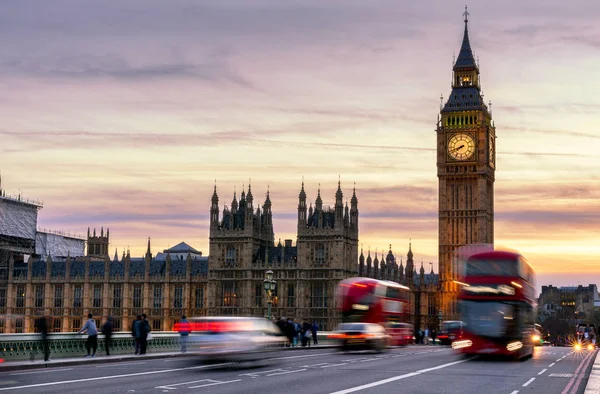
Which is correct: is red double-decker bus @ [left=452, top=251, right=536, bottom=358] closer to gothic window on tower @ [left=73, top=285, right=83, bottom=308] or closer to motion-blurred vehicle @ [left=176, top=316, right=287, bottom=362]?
motion-blurred vehicle @ [left=176, top=316, right=287, bottom=362]

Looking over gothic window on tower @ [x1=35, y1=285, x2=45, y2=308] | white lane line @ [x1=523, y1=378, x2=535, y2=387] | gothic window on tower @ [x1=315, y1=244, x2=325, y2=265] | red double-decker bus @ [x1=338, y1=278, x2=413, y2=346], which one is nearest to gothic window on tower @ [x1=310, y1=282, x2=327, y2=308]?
gothic window on tower @ [x1=315, y1=244, x2=325, y2=265]

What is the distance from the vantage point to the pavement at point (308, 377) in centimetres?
2344

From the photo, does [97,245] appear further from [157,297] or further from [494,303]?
[494,303]

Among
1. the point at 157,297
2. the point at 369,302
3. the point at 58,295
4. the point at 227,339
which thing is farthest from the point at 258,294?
the point at 227,339

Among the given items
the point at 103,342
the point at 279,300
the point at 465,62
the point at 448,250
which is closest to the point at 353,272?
the point at 279,300

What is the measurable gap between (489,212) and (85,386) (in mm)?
115409

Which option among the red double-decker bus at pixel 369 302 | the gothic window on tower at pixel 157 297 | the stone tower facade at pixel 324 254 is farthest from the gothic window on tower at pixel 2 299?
the red double-decker bus at pixel 369 302

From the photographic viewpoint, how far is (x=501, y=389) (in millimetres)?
24406

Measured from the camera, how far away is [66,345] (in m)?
36.3

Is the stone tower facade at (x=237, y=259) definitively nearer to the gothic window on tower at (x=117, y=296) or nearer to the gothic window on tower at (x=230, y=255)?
the gothic window on tower at (x=230, y=255)

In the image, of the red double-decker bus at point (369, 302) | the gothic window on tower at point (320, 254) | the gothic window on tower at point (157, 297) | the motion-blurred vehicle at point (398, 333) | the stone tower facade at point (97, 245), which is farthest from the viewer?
the stone tower facade at point (97, 245)

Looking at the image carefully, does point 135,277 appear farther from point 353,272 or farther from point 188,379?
point 188,379

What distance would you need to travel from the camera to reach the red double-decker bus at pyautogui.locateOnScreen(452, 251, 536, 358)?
36.8 m

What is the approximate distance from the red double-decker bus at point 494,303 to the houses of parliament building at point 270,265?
236 ft
